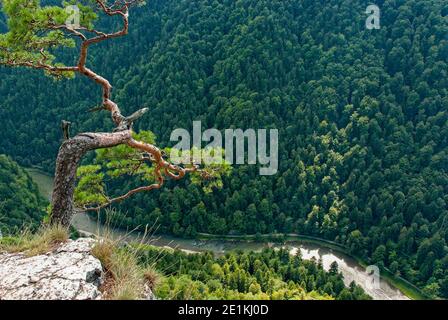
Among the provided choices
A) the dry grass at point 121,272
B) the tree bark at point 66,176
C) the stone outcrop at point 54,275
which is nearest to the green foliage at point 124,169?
the tree bark at point 66,176

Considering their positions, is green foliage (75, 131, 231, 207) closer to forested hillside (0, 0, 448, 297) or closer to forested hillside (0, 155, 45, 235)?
forested hillside (0, 155, 45, 235)

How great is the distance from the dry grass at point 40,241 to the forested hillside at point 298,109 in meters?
41.2

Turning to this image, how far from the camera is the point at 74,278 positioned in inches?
212

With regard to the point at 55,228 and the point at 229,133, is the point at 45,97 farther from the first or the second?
the point at 55,228

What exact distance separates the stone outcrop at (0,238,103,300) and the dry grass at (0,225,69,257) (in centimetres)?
13

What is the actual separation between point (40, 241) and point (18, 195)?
139 ft

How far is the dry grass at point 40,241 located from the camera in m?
6.14

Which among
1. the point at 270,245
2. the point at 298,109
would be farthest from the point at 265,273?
the point at 298,109

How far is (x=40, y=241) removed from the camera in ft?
20.6

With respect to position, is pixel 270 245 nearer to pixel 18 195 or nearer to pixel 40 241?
pixel 18 195

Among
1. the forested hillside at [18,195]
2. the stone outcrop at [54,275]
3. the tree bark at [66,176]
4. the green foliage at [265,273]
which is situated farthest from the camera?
the forested hillside at [18,195]

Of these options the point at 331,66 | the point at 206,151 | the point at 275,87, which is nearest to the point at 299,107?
the point at 275,87

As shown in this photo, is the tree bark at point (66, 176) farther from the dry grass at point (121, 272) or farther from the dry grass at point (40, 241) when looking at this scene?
the dry grass at point (121, 272)

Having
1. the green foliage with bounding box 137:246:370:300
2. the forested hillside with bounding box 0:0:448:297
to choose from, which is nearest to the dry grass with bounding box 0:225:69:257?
the green foliage with bounding box 137:246:370:300
